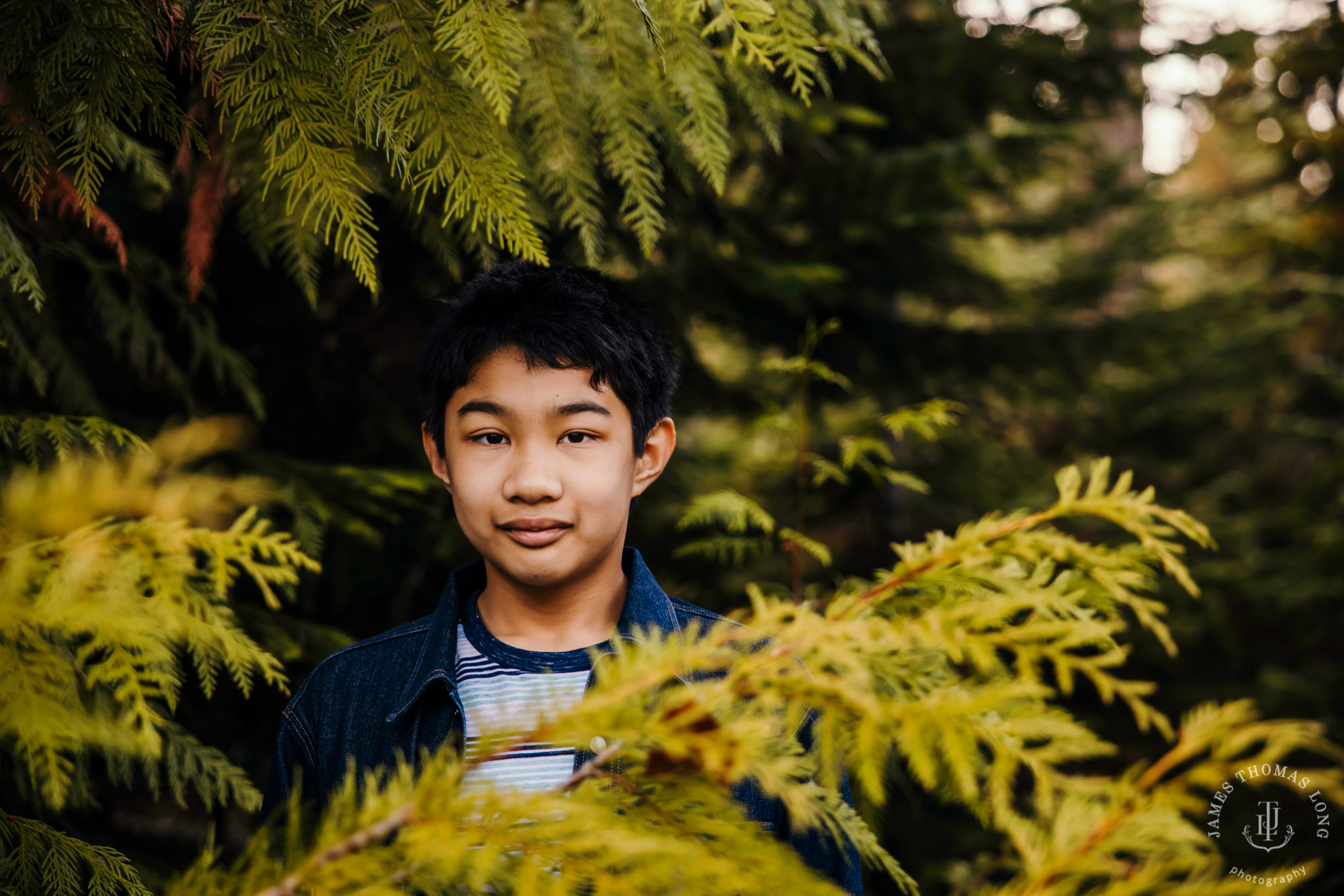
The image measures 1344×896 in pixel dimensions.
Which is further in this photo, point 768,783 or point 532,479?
point 532,479

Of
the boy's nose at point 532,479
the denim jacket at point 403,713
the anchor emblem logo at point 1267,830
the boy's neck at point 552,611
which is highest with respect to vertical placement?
the boy's nose at point 532,479

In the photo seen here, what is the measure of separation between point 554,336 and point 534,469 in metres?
0.30

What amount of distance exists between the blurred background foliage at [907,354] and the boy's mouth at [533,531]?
39.0 inches

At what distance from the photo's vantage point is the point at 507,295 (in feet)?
6.10

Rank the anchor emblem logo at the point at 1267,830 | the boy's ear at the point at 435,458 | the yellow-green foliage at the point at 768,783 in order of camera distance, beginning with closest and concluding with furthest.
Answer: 1. the yellow-green foliage at the point at 768,783
2. the boy's ear at the point at 435,458
3. the anchor emblem logo at the point at 1267,830

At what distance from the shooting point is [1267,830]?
5723 mm

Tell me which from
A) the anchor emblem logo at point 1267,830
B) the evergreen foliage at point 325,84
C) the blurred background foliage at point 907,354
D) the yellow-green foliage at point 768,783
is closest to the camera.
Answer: the yellow-green foliage at point 768,783

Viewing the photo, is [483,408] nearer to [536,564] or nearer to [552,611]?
[536,564]

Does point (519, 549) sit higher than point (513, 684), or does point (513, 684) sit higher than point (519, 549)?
point (519, 549)

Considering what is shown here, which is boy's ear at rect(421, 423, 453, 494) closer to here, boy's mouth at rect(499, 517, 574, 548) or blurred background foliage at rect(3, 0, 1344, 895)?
boy's mouth at rect(499, 517, 574, 548)

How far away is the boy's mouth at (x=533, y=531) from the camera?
1719 mm

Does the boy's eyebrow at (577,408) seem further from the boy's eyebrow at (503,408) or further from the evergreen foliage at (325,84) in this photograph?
the evergreen foliage at (325,84)

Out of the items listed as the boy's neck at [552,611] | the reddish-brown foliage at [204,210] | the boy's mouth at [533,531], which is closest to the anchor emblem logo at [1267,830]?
the boy's neck at [552,611]

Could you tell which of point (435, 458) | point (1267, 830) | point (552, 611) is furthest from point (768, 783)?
point (1267, 830)
